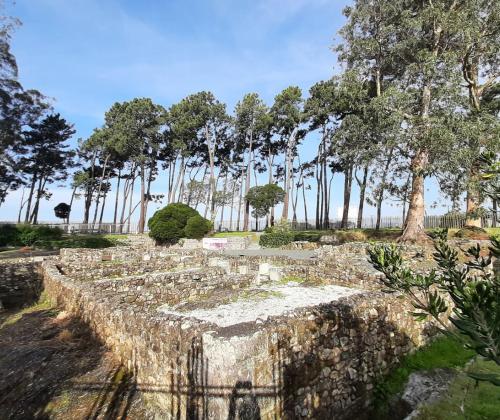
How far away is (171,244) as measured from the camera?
26906 millimetres

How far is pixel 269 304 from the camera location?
6891 millimetres

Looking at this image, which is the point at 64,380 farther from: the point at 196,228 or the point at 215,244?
the point at 196,228

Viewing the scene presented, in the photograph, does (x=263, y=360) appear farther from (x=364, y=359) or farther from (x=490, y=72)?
(x=490, y=72)

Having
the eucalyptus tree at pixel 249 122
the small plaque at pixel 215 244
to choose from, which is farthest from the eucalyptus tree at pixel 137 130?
the small plaque at pixel 215 244

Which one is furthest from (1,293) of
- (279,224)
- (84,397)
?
(279,224)

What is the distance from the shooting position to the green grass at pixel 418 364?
4.88 m

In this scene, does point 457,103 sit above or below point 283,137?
below

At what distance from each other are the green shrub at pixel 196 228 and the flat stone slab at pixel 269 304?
1786 centimetres

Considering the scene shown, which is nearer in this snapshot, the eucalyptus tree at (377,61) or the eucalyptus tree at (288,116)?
the eucalyptus tree at (377,61)

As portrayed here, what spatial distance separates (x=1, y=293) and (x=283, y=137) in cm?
3536

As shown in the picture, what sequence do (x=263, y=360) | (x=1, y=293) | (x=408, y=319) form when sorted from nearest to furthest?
(x=263, y=360) → (x=408, y=319) → (x=1, y=293)

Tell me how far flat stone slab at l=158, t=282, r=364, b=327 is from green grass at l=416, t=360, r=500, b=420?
210cm

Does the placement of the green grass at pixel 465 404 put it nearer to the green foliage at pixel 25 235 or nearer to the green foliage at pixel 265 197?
the green foliage at pixel 25 235

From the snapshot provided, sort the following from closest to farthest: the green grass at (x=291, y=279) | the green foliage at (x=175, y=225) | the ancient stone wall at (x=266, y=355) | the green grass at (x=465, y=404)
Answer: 1. the ancient stone wall at (x=266, y=355)
2. the green grass at (x=465, y=404)
3. the green grass at (x=291, y=279)
4. the green foliage at (x=175, y=225)
